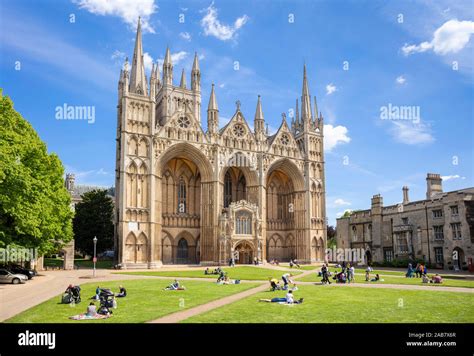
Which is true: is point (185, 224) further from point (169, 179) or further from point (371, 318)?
point (371, 318)

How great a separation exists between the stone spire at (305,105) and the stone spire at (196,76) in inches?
851

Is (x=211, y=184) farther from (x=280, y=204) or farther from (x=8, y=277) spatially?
(x=8, y=277)

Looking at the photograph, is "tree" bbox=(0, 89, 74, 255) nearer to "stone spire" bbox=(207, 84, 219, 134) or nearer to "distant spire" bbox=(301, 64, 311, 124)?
"stone spire" bbox=(207, 84, 219, 134)

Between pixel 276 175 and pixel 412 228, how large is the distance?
94.4ft

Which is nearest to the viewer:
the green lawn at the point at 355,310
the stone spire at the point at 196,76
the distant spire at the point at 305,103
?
the green lawn at the point at 355,310

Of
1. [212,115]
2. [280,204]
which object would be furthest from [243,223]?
[212,115]

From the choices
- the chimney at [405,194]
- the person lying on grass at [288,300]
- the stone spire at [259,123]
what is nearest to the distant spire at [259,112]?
the stone spire at [259,123]

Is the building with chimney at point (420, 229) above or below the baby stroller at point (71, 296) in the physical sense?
above

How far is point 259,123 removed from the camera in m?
73.2

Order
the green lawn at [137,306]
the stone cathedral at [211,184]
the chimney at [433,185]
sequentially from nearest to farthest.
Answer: the green lawn at [137,306] → the stone cathedral at [211,184] → the chimney at [433,185]

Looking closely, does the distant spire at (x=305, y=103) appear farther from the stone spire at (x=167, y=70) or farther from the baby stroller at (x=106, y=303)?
the baby stroller at (x=106, y=303)

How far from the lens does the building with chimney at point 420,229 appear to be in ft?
162

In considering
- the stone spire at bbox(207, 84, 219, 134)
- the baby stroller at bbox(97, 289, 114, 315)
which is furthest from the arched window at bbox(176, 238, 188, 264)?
the baby stroller at bbox(97, 289, 114, 315)
